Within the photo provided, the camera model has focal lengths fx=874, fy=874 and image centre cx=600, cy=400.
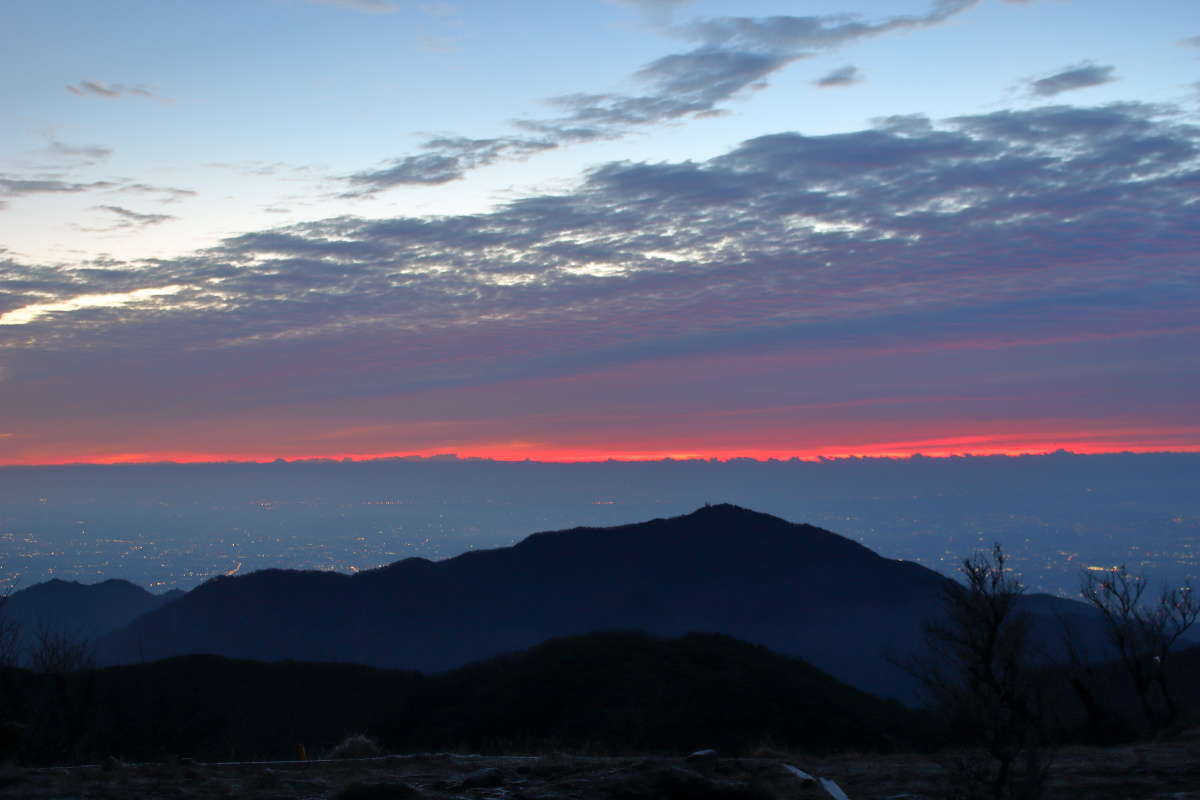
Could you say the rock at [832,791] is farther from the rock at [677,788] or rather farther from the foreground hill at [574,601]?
the foreground hill at [574,601]

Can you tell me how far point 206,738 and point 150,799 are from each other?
3634cm

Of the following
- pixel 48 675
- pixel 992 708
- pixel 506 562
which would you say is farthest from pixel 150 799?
pixel 506 562

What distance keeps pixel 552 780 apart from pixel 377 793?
311 cm

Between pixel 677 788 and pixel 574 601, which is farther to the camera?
pixel 574 601

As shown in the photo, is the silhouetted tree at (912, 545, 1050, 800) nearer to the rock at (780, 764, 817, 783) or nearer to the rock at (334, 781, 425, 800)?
the rock at (780, 764, 817, 783)

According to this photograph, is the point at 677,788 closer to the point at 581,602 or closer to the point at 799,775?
the point at 799,775

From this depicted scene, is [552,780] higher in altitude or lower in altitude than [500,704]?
higher

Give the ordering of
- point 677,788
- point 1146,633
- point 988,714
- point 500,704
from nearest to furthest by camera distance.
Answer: point 677,788, point 988,714, point 1146,633, point 500,704

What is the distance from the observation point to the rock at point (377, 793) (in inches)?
383

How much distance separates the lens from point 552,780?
12211mm

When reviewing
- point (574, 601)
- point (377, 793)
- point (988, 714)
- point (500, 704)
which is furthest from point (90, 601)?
point (988, 714)

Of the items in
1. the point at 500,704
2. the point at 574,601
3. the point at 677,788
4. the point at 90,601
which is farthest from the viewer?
the point at 90,601

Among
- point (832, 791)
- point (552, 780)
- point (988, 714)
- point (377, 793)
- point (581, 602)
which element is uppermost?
point (988, 714)

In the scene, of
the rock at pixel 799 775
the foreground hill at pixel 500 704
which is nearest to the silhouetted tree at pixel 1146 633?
the foreground hill at pixel 500 704
